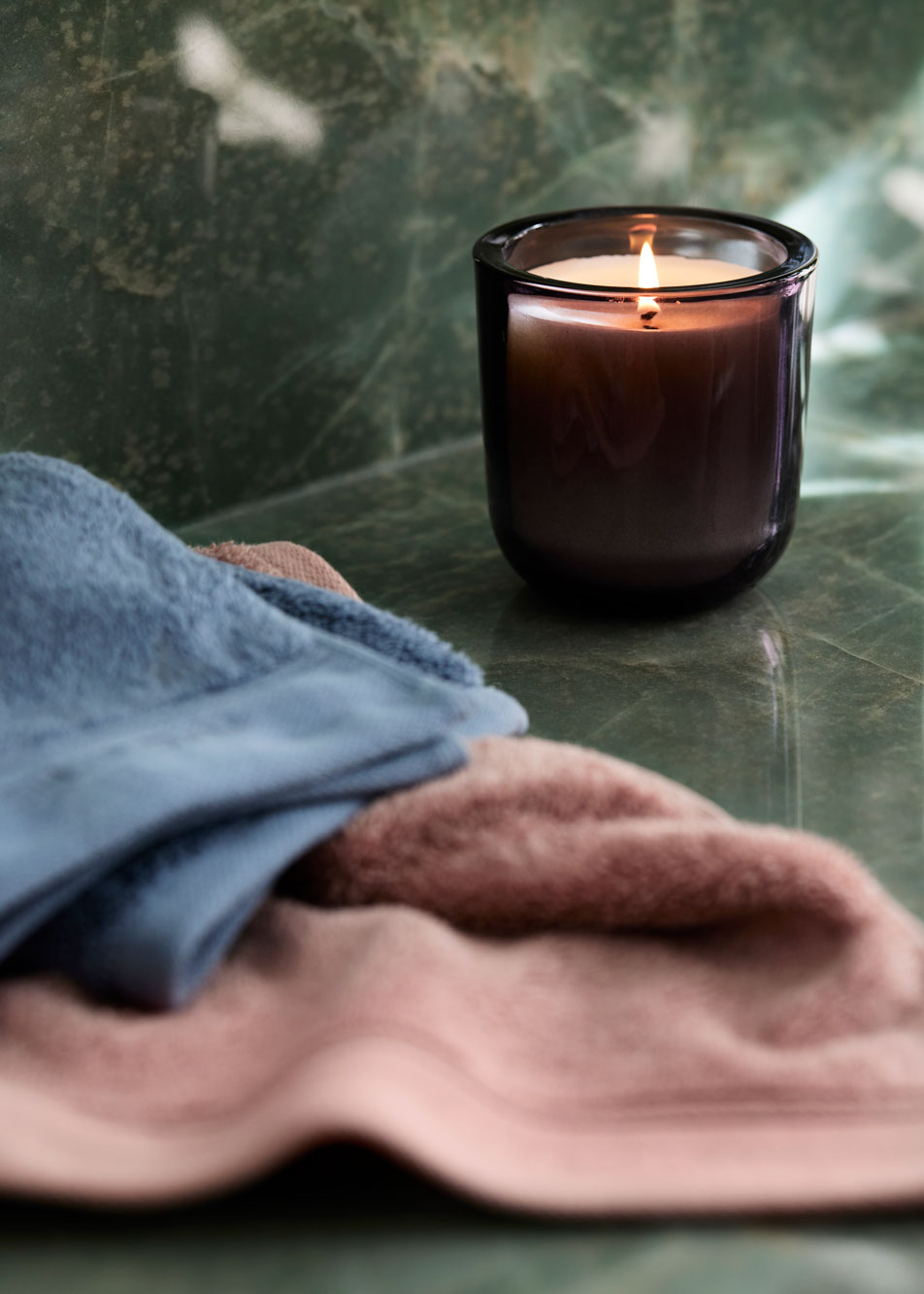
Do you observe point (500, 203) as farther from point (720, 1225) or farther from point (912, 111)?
point (720, 1225)

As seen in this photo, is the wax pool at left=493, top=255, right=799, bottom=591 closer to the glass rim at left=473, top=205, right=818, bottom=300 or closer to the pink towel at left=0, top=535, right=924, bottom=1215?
the glass rim at left=473, top=205, right=818, bottom=300

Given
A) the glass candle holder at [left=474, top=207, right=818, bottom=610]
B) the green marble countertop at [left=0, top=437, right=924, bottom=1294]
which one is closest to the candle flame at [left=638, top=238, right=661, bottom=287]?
the glass candle holder at [left=474, top=207, right=818, bottom=610]

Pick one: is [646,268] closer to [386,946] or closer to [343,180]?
[343,180]

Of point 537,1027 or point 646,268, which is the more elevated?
point 646,268

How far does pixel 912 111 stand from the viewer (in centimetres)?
106

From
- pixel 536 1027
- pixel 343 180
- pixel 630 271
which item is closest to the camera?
pixel 536 1027

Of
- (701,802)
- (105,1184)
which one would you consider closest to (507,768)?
(701,802)

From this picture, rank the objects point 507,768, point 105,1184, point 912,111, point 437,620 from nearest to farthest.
Result: point 105,1184
point 507,768
point 437,620
point 912,111

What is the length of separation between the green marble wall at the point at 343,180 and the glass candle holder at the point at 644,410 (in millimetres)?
161

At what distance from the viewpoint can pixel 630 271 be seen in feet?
2.35

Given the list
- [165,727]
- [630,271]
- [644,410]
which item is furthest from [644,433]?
[165,727]

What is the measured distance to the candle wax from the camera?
70 cm

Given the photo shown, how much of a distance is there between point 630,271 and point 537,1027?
43cm

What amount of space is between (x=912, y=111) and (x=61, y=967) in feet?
3.04
